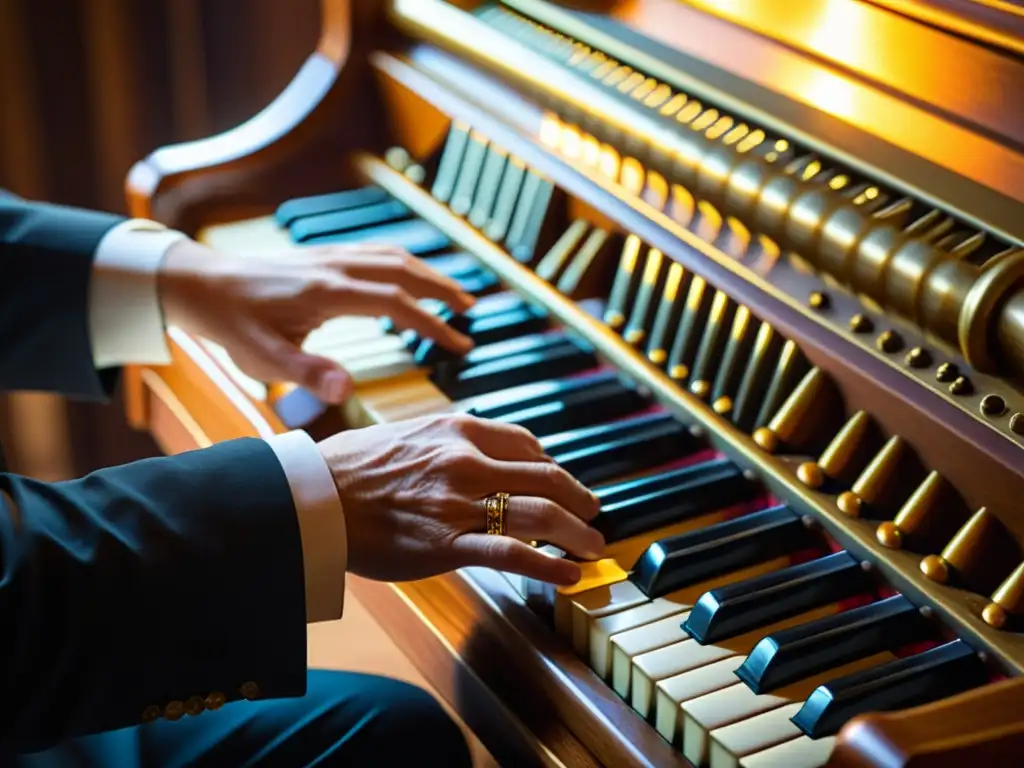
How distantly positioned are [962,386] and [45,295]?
946mm

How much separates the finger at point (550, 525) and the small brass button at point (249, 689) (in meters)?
0.21

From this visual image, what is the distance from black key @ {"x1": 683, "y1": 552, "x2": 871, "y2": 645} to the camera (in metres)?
0.93

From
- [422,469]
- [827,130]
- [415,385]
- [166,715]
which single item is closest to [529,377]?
[415,385]

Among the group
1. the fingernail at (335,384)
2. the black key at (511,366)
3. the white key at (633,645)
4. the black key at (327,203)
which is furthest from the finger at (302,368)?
the white key at (633,645)

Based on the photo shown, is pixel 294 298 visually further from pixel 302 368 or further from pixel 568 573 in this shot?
pixel 568 573

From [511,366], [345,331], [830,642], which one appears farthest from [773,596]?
[345,331]

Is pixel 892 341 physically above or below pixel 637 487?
above

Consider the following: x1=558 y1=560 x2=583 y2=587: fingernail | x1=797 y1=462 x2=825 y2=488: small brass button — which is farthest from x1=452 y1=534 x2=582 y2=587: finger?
x1=797 y1=462 x2=825 y2=488: small brass button

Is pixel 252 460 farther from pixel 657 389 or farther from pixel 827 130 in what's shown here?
pixel 827 130

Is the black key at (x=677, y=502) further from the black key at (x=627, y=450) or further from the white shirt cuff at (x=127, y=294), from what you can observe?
the white shirt cuff at (x=127, y=294)

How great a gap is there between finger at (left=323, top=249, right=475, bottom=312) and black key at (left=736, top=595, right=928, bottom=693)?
22.3 inches

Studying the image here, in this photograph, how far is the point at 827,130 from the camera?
1058 mm

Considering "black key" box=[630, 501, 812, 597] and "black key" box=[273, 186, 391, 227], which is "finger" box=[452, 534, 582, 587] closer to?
"black key" box=[630, 501, 812, 597]

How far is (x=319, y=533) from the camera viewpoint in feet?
3.17
